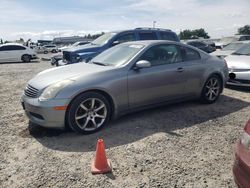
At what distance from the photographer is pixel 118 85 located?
4.84m

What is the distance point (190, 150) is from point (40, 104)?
2372mm

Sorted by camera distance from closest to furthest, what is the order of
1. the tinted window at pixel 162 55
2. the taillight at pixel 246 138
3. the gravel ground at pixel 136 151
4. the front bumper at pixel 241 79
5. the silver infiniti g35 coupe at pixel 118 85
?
1. the taillight at pixel 246 138
2. the gravel ground at pixel 136 151
3. the silver infiniti g35 coupe at pixel 118 85
4. the tinted window at pixel 162 55
5. the front bumper at pixel 241 79

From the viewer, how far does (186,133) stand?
4656 millimetres

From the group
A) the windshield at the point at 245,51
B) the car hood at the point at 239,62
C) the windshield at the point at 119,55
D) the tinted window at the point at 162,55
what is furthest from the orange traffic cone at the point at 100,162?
the windshield at the point at 245,51

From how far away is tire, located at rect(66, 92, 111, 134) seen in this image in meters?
4.46

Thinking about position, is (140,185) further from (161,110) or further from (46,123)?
(161,110)

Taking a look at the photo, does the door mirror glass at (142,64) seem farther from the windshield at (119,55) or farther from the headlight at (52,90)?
the headlight at (52,90)

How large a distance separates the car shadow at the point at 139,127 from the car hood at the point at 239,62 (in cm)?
187

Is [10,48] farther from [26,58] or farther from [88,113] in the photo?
[88,113]

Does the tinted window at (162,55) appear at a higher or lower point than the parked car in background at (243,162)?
higher

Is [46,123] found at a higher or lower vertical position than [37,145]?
higher

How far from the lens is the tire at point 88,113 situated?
4457 millimetres

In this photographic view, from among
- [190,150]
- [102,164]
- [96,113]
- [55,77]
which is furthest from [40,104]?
[190,150]

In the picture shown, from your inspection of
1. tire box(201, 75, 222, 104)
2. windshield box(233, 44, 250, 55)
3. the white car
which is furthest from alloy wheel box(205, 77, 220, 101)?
the white car
